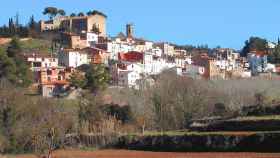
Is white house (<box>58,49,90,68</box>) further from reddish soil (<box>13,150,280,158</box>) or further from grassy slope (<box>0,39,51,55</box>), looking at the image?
reddish soil (<box>13,150,280,158</box>)

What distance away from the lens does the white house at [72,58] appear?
4109 inches

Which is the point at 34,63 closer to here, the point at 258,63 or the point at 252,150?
the point at 258,63

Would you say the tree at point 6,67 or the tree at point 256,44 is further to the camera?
the tree at point 256,44

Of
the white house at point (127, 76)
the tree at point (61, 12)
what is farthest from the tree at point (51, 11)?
the white house at point (127, 76)

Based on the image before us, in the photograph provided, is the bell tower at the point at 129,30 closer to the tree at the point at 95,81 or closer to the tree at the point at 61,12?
the tree at the point at 61,12

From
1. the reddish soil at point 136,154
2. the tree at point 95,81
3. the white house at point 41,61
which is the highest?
the white house at point 41,61

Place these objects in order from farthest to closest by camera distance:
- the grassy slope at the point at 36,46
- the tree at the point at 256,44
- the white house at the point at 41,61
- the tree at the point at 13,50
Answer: the tree at the point at 256,44 → the grassy slope at the point at 36,46 → the white house at the point at 41,61 → the tree at the point at 13,50

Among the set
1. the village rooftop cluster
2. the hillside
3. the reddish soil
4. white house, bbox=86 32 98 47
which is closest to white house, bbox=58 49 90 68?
the village rooftop cluster

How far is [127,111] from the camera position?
51.8 m

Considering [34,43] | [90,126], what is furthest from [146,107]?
[34,43]

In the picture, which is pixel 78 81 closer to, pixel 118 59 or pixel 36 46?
pixel 36 46

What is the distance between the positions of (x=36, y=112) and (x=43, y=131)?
3.83 meters

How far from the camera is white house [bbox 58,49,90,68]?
10438 centimetres

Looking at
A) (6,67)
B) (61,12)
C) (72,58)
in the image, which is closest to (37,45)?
(72,58)
